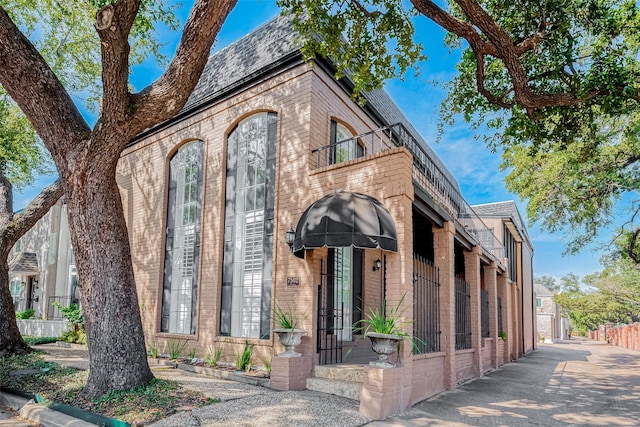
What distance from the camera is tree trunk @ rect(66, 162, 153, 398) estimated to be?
268 inches

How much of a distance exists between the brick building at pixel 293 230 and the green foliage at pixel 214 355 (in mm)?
179

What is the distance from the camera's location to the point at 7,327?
1110 cm

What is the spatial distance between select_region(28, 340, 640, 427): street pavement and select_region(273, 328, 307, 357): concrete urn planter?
0.68m

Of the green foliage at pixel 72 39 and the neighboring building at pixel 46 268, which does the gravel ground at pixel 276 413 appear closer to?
the green foliage at pixel 72 39

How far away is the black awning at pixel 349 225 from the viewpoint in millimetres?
7184

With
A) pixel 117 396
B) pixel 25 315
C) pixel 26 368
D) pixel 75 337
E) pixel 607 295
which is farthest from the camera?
pixel 607 295

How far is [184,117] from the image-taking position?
1227cm

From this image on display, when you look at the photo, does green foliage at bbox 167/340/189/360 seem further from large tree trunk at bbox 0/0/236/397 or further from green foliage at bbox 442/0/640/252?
green foliage at bbox 442/0/640/252

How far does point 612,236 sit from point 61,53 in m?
21.5

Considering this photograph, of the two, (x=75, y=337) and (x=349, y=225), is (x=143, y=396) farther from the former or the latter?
(x=75, y=337)

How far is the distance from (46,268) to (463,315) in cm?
1941

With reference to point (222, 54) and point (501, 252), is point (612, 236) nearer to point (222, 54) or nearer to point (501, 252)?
point (501, 252)

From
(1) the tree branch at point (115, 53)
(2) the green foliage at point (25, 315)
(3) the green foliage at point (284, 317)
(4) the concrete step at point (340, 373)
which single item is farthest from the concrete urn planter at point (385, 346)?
(2) the green foliage at point (25, 315)

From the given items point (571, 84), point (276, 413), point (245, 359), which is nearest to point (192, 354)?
point (245, 359)
